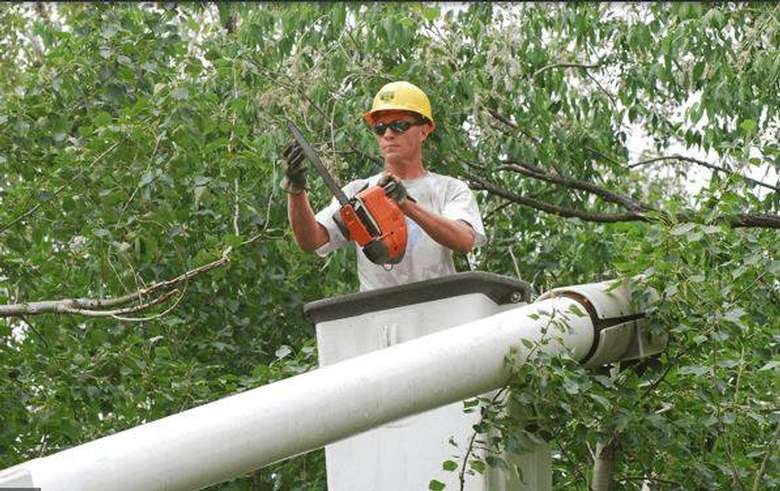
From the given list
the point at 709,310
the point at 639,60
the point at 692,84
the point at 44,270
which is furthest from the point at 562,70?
the point at 709,310

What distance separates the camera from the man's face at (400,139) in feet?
21.4

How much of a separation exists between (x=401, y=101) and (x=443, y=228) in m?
0.60

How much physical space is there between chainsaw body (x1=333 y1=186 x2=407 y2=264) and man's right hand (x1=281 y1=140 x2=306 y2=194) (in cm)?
17

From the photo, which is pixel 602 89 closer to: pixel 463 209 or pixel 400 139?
pixel 400 139

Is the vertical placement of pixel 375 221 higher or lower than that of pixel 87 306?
lower

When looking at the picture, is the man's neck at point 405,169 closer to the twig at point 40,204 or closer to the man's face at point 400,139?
the man's face at point 400,139

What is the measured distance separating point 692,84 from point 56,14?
7000 mm

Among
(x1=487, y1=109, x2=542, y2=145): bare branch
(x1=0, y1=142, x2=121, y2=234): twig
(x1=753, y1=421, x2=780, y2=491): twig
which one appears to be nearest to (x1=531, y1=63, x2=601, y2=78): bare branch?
(x1=487, y1=109, x2=542, y2=145): bare branch

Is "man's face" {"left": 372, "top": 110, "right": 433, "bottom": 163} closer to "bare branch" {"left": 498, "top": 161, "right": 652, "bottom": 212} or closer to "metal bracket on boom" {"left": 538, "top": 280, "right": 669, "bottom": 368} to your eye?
"metal bracket on boom" {"left": 538, "top": 280, "right": 669, "bottom": 368}

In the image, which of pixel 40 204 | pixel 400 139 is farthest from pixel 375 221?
pixel 40 204

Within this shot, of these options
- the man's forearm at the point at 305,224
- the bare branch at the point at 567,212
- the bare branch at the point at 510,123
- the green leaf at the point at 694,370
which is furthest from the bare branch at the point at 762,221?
the man's forearm at the point at 305,224

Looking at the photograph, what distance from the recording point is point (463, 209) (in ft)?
21.0

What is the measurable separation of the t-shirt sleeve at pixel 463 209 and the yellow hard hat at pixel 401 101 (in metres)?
0.28

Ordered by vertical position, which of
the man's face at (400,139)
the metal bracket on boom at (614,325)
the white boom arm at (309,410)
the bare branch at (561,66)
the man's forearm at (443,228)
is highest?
the bare branch at (561,66)
